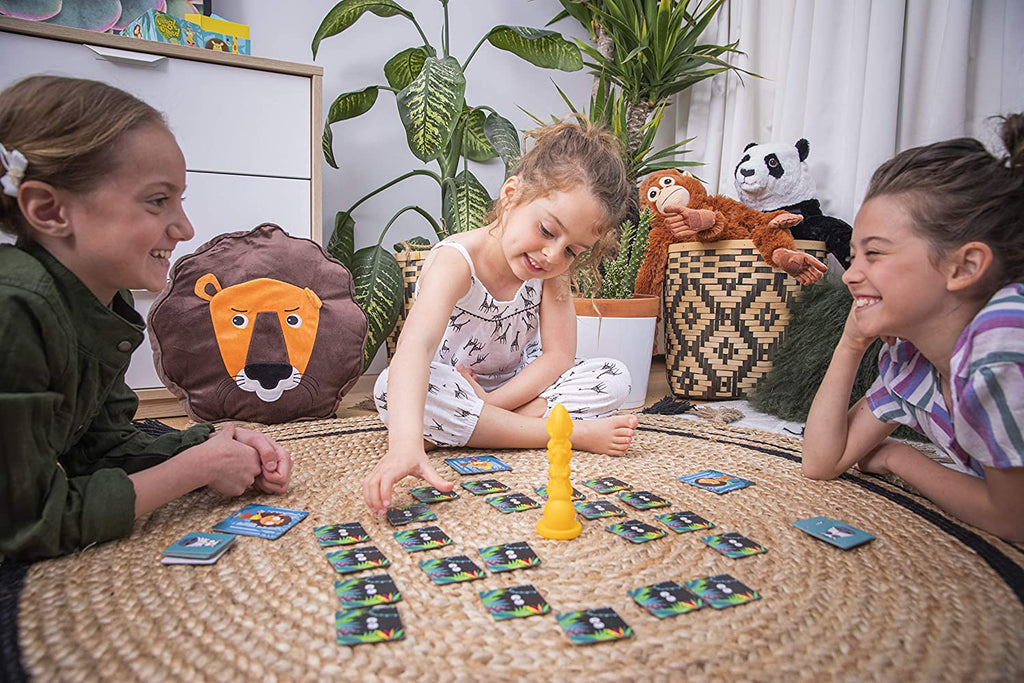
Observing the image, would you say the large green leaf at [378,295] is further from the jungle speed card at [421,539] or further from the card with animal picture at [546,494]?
the jungle speed card at [421,539]

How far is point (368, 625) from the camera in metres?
0.63

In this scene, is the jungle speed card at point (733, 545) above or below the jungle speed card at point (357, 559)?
above

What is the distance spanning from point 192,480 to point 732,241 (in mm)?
1473

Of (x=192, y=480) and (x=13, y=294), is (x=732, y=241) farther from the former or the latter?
(x=13, y=294)

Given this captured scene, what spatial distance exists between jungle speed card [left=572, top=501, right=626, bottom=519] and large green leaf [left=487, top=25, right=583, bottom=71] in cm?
149

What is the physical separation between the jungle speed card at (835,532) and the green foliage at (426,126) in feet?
3.95

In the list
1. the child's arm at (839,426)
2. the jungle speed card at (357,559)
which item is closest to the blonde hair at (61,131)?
the jungle speed card at (357,559)

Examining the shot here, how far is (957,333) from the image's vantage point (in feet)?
2.81

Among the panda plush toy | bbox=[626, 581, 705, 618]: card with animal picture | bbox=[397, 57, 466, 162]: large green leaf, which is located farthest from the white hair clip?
the panda plush toy

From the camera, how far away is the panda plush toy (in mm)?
1871

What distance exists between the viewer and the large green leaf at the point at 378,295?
5.91 ft

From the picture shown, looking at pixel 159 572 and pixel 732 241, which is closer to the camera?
pixel 159 572

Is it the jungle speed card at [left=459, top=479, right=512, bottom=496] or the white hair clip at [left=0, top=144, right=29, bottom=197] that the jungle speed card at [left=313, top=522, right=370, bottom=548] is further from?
the white hair clip at [left=0, top=144, right=29, bottom=197]

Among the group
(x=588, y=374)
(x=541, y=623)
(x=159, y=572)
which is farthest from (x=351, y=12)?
(x=541, y=623)
